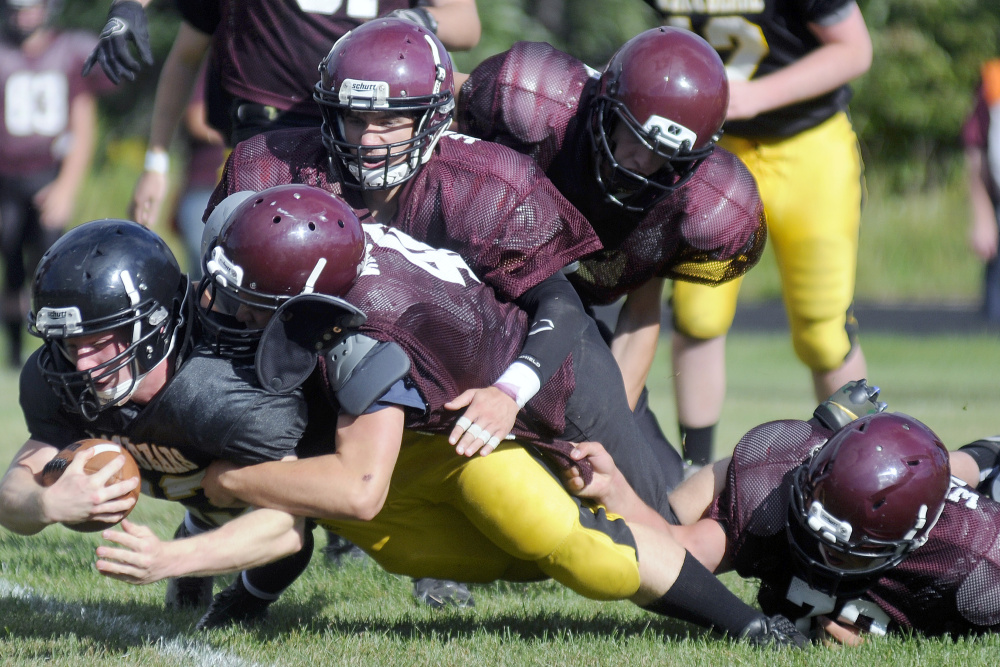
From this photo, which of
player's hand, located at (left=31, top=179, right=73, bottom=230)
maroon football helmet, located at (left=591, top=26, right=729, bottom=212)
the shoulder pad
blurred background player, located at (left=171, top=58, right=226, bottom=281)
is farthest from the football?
player's hand, located at (left=31, top=179, right=73, bottom=230)

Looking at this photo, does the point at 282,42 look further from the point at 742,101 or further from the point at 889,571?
the point at 889,571

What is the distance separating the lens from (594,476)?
289cm

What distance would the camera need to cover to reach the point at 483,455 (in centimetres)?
258

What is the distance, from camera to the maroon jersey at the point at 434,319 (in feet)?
8.39

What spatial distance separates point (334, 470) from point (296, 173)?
811 millimetres

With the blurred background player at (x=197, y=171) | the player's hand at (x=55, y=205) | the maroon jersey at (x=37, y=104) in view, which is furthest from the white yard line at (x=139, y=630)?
the maroon jersey at (x=37, y=104)

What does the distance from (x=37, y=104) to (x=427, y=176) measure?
19.2 feet

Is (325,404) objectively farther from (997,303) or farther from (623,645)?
(997,303)

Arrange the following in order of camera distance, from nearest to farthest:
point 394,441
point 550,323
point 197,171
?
point 394,441 < point 550,323 < point 197,171

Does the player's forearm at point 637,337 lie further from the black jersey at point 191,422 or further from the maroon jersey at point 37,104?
the maroon jersey at point 37,104

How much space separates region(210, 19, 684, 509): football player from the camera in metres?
2.80

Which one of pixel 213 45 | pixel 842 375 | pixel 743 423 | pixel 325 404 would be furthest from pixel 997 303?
pixel 325 404

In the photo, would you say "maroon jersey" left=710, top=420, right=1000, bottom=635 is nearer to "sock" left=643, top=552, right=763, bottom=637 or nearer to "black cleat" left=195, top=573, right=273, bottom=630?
"sock" left=643, top=552, right=763, bottom=637

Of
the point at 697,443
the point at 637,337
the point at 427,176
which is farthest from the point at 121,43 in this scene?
the point at 697,443
